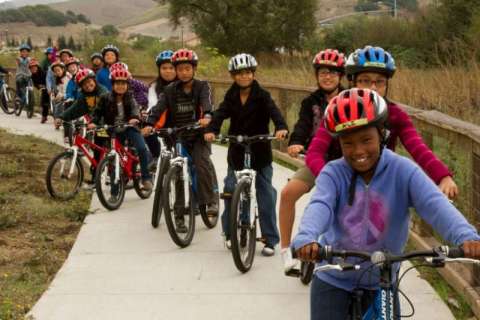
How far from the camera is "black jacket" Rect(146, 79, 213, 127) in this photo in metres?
8.45

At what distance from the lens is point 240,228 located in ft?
23.5

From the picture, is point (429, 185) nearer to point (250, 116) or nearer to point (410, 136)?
point (410, 136)

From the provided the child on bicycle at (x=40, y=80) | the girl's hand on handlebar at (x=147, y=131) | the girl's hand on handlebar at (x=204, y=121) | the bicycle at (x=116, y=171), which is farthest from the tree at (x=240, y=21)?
the girl's hand on handlebar at (x=204, y=121)

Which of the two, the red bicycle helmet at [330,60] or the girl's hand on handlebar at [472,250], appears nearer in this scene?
the girl's hand on handlebar at [472,250]

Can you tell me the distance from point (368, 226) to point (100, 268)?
4.24 m

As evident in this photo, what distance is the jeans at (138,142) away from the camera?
10266 millimetres

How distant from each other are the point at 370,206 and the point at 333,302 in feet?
1.54

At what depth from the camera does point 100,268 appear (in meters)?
7.40

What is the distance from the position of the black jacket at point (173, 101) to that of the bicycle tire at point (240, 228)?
1.66 metres

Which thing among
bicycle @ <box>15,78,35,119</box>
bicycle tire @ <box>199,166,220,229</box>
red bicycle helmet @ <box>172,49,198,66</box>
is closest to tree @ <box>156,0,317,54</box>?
bicycle @ <box>15,78,35,119</box>

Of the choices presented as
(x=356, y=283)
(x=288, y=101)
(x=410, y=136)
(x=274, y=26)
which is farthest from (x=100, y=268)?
(x=274, y=26)

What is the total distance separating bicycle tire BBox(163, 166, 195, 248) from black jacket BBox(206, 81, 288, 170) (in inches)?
27.4

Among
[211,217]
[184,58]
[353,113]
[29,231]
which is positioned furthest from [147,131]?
[353,113]

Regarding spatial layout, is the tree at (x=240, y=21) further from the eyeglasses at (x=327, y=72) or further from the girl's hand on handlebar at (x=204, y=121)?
the eyeglasses at (x=327, y=72)
